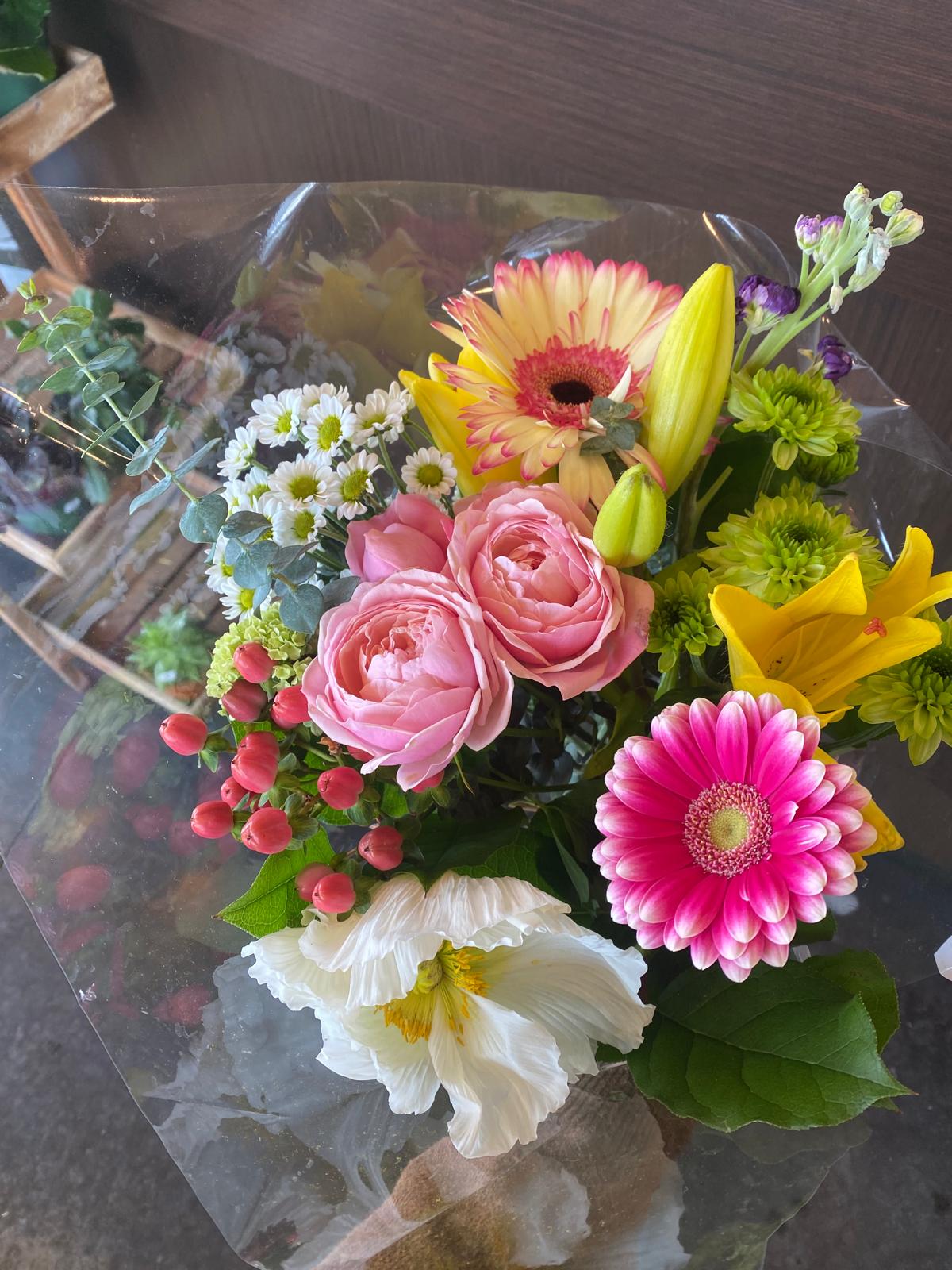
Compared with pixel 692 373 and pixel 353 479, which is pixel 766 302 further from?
pixel 353 479

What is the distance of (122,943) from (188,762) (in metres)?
0.09

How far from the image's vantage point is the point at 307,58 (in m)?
0.97

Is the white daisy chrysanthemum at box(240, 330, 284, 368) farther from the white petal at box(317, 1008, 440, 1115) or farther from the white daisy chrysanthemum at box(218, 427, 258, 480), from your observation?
the white petal at box(317, 1008, 440, 1115)

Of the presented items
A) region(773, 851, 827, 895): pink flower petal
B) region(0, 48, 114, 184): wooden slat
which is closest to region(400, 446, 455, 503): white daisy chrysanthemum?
region(773, 851, 827, 895): pink flower petal

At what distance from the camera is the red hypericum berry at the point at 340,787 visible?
15.3 inches

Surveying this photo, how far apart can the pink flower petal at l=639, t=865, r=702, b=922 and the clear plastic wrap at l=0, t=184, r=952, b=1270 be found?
0.21 metres

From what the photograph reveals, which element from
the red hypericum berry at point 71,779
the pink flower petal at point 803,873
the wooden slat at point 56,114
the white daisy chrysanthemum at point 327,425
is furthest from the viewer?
the wooden slat at point 56,114

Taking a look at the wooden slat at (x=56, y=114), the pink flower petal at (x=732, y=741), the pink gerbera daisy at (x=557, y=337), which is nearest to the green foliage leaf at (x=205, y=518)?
the pink gerbera daisy at (x=557, y=337)


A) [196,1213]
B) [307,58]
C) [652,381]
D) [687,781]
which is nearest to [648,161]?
[307,58]

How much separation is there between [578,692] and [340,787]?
9 cm

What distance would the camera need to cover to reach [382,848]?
410 millimetres

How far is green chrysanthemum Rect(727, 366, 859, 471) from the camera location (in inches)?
16.1

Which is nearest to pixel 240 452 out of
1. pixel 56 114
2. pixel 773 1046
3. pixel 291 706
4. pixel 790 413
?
pixel 291 706

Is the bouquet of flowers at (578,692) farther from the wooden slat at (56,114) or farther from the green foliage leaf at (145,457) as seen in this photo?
the wooden slat at (56,114)
